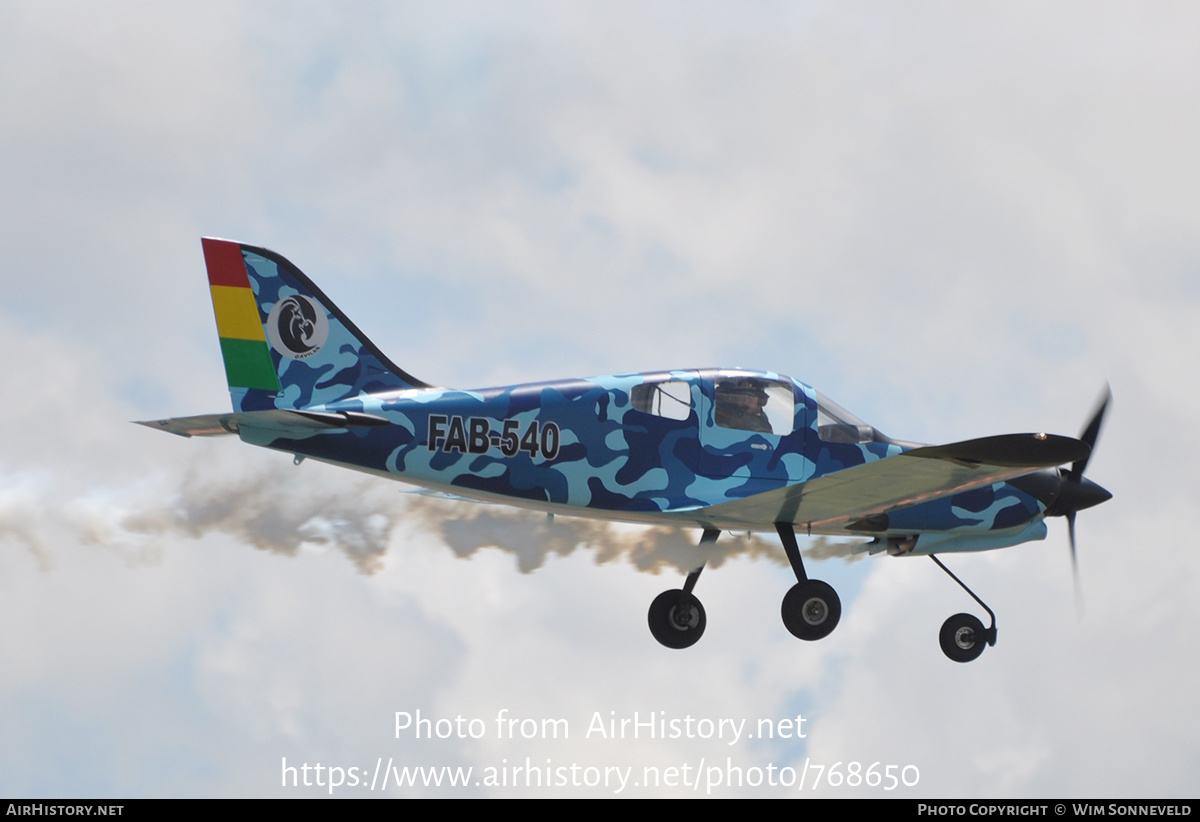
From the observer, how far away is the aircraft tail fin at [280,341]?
782 inches

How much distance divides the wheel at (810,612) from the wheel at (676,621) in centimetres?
224

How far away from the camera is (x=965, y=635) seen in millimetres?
22328

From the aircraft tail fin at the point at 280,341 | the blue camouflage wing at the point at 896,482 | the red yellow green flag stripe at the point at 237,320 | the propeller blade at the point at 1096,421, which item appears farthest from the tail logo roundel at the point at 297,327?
the propeller blade at the point at 1096,421

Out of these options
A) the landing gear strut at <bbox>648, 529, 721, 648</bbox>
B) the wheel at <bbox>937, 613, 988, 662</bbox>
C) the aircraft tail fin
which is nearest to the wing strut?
the landing gear strut at <bbox>648, 529, 721, 648</bbox>

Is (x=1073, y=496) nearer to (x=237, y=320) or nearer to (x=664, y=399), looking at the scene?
(x=664, y=399)

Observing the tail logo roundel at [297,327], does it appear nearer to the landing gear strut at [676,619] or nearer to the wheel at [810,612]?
the landing gear strut at [676,619]

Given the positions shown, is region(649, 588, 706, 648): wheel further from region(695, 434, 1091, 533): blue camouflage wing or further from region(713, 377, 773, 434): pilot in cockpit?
region(713, 377, 773, 434): pilot in cockpit

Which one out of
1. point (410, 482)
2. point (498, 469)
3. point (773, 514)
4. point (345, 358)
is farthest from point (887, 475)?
point (345, 358)

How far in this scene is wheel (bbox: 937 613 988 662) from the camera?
22.3 metres

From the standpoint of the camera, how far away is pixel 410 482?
Result: 64.1 feet

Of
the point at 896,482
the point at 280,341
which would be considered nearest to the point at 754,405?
the point at 896,482

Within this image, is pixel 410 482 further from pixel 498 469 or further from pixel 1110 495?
pixel 1110 495

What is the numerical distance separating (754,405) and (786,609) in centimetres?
295

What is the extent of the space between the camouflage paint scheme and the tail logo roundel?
0.9 inches
